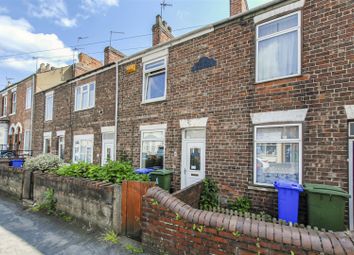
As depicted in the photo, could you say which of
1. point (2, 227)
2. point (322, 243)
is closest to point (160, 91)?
point (2, 227)

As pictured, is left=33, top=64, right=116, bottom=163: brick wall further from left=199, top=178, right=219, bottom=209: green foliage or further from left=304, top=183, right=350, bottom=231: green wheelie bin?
left=304, top=183, right=350, bottom=231: green wheelie bin

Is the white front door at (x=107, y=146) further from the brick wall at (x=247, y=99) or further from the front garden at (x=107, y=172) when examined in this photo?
the front garden at (x=107, y=172)

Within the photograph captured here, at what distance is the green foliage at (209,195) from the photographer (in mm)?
6891

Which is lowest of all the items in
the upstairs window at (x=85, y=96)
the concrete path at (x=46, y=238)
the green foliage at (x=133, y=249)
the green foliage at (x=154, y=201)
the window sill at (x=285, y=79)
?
the concrete path at (x=46, y=238)

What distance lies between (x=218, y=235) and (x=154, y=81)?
302 inches

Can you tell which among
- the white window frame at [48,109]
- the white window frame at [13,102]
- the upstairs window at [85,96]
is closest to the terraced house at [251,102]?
the upstairs window at [85,96]

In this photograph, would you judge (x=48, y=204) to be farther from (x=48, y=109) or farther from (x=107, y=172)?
(x=48, y=109)

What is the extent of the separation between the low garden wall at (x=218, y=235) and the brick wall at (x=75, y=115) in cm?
786

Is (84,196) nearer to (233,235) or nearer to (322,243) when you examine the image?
(233,235)

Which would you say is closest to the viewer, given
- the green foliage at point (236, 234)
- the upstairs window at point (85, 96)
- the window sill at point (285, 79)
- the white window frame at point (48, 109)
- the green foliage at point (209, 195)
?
the green foliage at point (236, 234)

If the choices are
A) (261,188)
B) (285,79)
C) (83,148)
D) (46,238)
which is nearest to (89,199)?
(46,238)

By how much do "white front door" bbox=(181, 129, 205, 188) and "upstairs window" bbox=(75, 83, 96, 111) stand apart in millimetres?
6710

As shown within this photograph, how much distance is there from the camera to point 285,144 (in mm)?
6234

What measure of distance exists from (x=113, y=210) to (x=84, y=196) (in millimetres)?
1104
